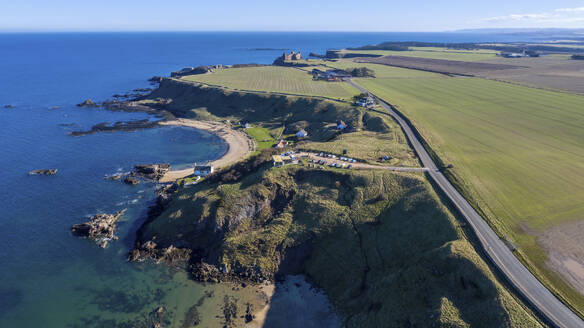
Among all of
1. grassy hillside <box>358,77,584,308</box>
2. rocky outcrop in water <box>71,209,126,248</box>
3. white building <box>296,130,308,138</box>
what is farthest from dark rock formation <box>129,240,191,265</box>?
white building <box>296,130,308,138</box>

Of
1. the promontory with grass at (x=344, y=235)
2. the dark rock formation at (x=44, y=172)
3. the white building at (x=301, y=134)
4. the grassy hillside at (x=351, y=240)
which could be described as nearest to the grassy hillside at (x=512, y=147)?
the promontory with grass at (x=344, y=235)

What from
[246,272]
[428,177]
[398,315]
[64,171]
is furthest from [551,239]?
[64,171]

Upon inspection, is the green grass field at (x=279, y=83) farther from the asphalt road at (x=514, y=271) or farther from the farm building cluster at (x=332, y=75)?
the asphalt road at (x=514, y=271)

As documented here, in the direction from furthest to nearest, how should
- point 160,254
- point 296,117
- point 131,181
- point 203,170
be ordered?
1. point 296,117
2. point 203,170
3. point 131,181
4. point 160,254

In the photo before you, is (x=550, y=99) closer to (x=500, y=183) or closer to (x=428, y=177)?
(x=500, y=183)

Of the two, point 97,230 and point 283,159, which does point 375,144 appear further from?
point 97,230

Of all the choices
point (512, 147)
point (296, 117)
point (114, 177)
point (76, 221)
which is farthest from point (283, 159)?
point (512, 147)

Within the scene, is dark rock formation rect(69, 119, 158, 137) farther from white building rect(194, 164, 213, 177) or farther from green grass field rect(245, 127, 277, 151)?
white building rect(194, 164, 213, 177)
